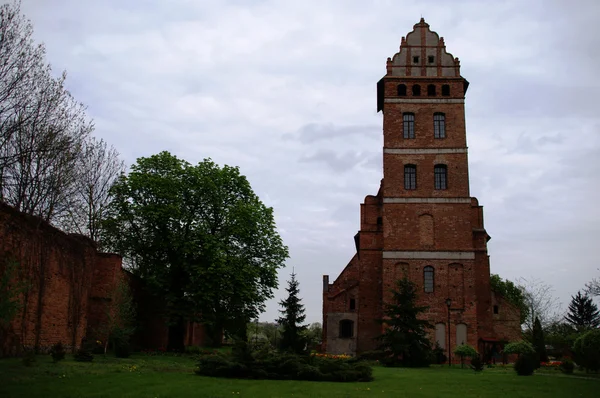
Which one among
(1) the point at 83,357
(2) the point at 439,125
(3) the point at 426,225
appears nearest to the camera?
(1) the point at 83,357

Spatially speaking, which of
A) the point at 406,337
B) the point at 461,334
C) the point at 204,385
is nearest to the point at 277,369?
the point at 204,385

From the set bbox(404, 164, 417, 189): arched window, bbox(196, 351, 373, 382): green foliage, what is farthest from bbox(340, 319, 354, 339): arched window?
bbox(196, 351, 373, 382): green foliage

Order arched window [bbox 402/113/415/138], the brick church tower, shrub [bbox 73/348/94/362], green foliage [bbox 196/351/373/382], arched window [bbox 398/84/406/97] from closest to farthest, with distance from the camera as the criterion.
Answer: green foliage [bbox 196/351/373/382]
shrub [bbox 73/348/94/362]
the brick church tower
arched window [bbox 402/113/415/138]
arched window [bbox 398/84/406/97]

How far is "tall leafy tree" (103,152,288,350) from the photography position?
108ft

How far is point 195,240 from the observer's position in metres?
33.0

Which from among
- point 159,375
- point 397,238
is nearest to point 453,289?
point 397,238

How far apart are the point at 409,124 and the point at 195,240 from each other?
17.7m

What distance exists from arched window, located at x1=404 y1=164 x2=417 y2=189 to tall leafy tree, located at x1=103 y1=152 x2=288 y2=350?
10417 mm

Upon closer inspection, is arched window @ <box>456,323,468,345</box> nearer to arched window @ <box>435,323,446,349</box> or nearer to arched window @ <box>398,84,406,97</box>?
arched window @ <box>435,323,446,349</box>

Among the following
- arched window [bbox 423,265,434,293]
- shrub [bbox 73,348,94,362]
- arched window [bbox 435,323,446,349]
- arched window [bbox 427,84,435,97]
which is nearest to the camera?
shrub [bbox 73,348,94,362]

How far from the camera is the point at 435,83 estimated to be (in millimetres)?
41250

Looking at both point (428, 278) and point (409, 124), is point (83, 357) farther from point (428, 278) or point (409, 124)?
point (409, 124)

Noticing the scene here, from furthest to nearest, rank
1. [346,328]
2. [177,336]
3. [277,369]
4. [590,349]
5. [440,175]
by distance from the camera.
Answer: [346,328] < [440,175] < [177,336] < [590,349] < [277,369]

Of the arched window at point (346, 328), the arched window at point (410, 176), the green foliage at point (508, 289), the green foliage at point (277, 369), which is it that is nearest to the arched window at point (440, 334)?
the arched window at point (346, 328)
